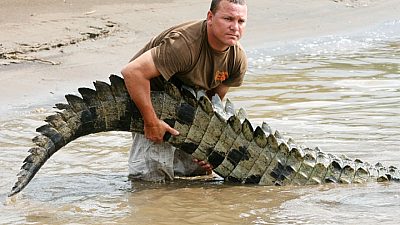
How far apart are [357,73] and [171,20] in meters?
3.00

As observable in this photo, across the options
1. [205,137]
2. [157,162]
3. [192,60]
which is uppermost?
[192,60]

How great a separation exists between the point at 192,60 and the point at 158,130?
50 cm

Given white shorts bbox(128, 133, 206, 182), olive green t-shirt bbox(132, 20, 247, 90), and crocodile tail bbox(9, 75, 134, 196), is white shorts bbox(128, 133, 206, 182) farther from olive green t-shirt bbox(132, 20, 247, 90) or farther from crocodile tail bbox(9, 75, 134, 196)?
olive green t-shirt bbox(132, 20, 247, 90)

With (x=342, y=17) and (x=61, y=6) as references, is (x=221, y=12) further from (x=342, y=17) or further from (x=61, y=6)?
(x=342, y=17)

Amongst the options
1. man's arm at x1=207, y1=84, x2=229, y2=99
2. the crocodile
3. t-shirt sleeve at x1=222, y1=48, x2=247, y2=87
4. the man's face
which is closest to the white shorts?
the crocodile

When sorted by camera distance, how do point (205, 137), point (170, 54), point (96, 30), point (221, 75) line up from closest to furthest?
point (170, 54), point (221, 75), point (205, 137), point (96, 30)

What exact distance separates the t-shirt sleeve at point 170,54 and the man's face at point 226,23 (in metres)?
0.17

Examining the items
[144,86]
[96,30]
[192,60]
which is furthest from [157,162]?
[96,30]

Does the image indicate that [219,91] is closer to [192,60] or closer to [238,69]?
[238,69]

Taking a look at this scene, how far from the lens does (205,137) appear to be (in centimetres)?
568

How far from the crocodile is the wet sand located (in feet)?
7.98

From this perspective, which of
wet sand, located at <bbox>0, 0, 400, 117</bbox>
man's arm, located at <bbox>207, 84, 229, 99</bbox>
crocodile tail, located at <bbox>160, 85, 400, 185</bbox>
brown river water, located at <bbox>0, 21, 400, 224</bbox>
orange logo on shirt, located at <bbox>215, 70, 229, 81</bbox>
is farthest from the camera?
wet sand, located at <bbox>0, 0, 400, 117</bbox>

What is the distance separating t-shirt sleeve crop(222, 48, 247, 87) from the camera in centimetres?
557

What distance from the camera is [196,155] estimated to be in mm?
5766
